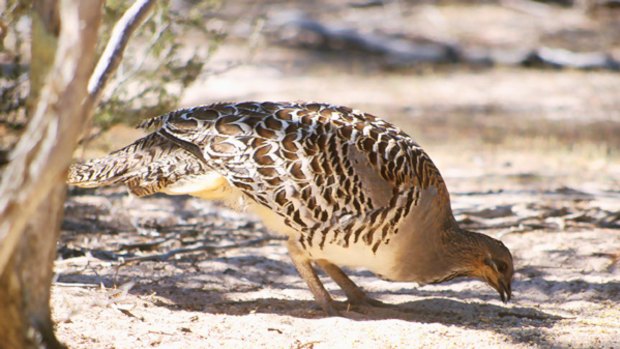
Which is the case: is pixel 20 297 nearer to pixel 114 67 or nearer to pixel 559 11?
pixel 114 67

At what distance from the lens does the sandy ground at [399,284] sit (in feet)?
16.2

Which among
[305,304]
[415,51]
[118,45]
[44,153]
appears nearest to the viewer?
[44,153]

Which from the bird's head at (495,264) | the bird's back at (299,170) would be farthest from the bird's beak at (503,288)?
the bird's back at (299,170)

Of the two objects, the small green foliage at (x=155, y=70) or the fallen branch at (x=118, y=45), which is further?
the small green foliage at (x=155, y=70)

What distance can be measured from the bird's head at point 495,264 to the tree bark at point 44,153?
9.58 feet

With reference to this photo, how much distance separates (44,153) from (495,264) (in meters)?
3.42

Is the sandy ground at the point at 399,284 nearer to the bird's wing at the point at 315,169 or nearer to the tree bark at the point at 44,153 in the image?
the bird's wing at the point at 315,169

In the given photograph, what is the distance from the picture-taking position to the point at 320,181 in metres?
5.26

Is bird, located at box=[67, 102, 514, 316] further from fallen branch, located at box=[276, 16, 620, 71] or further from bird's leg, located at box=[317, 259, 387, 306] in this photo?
fallen branch, located at box=[276, 16, 620, 71]

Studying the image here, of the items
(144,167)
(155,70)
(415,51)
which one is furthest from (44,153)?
(415,51)

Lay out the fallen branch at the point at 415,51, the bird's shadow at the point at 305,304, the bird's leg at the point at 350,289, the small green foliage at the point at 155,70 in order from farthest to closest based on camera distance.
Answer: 1. the fallen branch at the point at 415,51
2. the small green foliage at the point at 155,70
3. the bird's leg at the point at 350,289
4. the bird's shadow at the point at 305,304

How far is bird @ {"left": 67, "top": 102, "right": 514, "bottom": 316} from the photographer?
529 centimetres

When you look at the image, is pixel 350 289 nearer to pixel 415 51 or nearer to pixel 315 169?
pixel 315 169

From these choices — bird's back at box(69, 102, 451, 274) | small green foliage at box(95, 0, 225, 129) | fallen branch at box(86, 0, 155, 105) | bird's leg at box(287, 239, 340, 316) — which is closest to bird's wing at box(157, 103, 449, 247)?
bird's back at box(69, 102, 451, 274)
